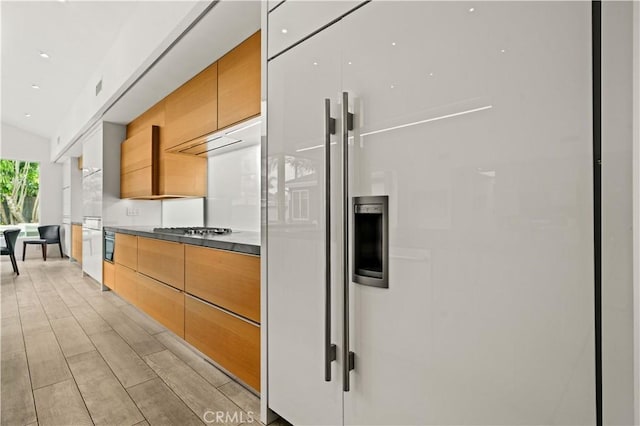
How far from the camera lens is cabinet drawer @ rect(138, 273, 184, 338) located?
8.32 ft

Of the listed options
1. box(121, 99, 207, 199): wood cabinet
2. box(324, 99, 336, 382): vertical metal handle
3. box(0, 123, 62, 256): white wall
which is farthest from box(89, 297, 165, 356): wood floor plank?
box(0, 123, 62, 256): white wall

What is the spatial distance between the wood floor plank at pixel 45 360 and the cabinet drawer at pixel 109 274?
1197mm

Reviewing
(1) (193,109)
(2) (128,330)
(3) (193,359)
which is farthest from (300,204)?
(2) (128,330)

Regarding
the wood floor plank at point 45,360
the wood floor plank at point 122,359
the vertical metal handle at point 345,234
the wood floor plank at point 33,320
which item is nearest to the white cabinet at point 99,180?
the wood floor plank at point 33,320

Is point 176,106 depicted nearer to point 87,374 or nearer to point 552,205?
point 87,374

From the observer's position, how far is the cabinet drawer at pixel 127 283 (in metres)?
3.41

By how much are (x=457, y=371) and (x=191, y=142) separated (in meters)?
2.78

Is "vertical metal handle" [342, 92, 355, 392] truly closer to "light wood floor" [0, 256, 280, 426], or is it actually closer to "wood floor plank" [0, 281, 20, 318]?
"light wood floor" [0, 256, 280, 426]

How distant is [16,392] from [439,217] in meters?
2.48

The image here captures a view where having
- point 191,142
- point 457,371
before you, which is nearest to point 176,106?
point 191,142

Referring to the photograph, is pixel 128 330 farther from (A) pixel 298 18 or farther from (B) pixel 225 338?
(A) pixel 298 18

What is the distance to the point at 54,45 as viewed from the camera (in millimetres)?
3732

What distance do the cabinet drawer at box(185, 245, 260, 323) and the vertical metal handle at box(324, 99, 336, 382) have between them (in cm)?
58

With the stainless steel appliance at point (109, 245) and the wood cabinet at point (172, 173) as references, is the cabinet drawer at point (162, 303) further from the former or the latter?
the stainless steel appliance at point (109, 245)
